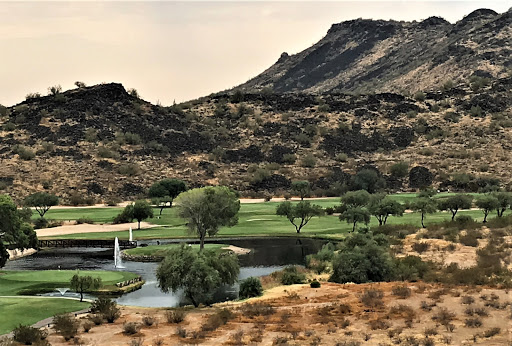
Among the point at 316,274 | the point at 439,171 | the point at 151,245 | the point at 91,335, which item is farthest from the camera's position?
the point at 439,171

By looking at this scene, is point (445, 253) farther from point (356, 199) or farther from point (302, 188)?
point (302, 188)

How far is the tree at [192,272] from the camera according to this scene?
37.3 meters

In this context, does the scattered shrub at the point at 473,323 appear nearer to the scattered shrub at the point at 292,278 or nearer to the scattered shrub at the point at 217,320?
the scattered shrub at the point at 217,320

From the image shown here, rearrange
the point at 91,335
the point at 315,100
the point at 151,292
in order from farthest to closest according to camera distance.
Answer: the point at 315,100, the point at 151,292, the point at 91,335

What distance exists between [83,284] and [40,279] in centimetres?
814

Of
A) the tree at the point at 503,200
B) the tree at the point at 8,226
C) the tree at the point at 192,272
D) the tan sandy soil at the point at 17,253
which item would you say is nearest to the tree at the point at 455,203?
the tree at the point at 503,200

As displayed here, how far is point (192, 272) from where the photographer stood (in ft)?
123

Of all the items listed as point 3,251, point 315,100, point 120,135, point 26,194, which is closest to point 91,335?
point 3,251

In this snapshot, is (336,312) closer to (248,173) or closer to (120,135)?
(248,173)

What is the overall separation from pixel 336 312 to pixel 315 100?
5218 inches

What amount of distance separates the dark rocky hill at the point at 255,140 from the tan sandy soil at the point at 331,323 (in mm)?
78231

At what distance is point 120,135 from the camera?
138 metres

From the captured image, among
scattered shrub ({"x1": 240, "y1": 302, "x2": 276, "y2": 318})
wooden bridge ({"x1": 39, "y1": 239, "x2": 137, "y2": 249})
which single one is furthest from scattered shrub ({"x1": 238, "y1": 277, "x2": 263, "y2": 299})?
wooden bridge ({"x1": 39, "y1": 239, "x2": 137, "y2": 249})

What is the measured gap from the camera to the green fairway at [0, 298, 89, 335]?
1347 inches
